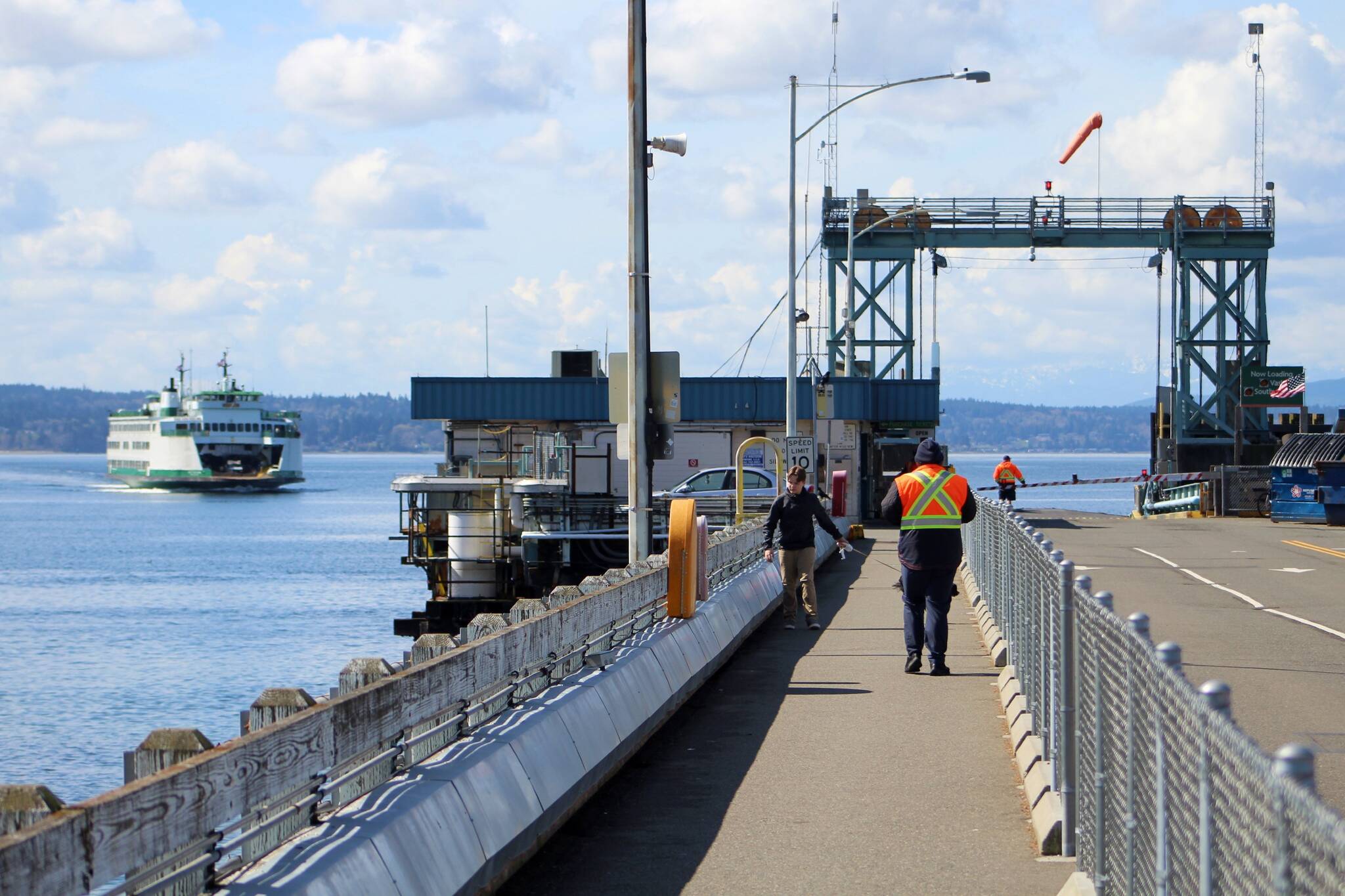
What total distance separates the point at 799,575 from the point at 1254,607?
6.40 metres

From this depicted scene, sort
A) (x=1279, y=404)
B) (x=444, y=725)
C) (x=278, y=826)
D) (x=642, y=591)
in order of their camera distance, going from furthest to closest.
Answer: (x=1279, y=404) → (x=642, y=591) → (x=444, y=725) → (x=278, y=826)

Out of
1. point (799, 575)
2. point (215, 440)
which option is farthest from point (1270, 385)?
point (215, 440)

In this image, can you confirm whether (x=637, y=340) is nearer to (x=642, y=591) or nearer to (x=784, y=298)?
(x=642, y=591)

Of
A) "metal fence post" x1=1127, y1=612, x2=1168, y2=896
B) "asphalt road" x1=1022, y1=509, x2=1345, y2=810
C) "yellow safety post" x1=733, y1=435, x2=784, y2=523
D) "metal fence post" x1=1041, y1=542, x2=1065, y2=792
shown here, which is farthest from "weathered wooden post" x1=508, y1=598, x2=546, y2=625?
"yellow safety post" x1=733, y1=435, x2=784, y2=523

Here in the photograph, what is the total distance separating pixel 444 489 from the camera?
45.7 m

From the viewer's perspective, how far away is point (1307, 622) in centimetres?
1916

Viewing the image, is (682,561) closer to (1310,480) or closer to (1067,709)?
(1067,709)

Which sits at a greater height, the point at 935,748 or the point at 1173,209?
the point at 1173,209

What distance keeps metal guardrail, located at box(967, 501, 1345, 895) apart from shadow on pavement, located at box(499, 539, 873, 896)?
6.38 ft

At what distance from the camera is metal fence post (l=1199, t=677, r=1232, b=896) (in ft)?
14.4

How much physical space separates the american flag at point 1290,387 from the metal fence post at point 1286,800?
61176 mm

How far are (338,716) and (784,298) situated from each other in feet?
97.6

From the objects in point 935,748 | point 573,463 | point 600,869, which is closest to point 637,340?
point 935,748

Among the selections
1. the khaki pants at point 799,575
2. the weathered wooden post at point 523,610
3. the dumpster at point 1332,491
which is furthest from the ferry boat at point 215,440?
the weathered wooden post at point 523,610
